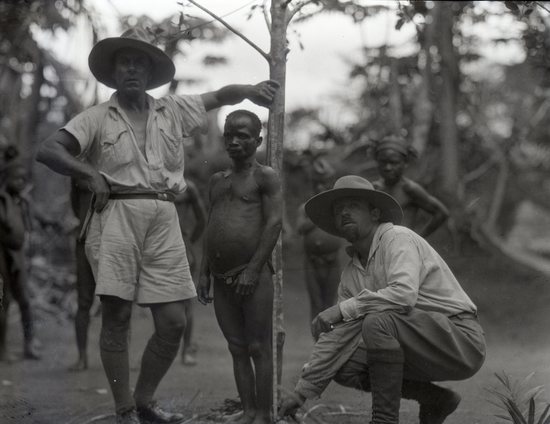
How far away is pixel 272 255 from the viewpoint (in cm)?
458

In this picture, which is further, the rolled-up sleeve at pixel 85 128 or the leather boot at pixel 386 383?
the rolled-up sleeve at pixel 85 128

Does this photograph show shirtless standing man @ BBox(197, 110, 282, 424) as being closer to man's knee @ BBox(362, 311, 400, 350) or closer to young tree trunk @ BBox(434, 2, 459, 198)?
man's knee @ BBox(362, 311, 400, 350)

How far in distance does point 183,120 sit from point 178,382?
2.66m

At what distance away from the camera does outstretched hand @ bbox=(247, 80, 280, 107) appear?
4539 mm

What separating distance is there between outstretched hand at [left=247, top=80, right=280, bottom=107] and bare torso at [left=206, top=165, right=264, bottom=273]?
40 centimetres

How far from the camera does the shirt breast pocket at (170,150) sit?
14.9 ft

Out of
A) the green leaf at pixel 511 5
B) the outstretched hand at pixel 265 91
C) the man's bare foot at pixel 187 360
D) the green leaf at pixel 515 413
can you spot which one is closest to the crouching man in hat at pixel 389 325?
the green leaf at pixel 515 413

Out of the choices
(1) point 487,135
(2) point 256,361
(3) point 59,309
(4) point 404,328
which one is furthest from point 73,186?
(1) point 487,135

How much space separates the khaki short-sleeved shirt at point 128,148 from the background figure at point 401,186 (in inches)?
82.6

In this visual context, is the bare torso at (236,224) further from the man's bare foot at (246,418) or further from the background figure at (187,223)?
the background figure at (187,223)

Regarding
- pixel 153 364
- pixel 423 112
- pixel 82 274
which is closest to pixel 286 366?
pixel 82 274

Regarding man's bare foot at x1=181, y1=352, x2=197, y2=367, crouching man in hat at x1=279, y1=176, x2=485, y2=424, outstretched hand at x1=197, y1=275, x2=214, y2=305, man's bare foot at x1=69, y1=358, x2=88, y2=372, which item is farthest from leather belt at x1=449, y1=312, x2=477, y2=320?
man's bare foot at x1=69, y1=358, x2=88, y2=372

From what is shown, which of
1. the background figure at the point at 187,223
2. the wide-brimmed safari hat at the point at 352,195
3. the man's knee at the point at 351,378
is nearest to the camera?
the man's knee at the point at 351,378

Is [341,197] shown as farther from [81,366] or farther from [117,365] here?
[81,366]
